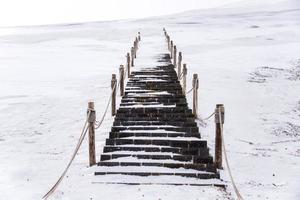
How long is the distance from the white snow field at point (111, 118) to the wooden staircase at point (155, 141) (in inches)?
16.0

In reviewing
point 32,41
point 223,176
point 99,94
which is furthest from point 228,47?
point 223,176

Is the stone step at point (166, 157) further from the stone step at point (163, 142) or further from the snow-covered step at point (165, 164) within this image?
the stone step at point (163, 142)

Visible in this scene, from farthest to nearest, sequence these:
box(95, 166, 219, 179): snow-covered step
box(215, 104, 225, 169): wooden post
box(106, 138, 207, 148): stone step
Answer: box(106, 138, 207, 148): stone step < box(215, 104, 225, 169): wooden post < box(95, 166, 219, 179): snow-covered step

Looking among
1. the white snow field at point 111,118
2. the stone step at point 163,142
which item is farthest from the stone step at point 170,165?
the stone step at point 163,142

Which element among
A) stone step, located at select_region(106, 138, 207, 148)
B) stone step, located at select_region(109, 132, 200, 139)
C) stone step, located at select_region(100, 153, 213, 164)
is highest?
stone step, located at select_region(109, 132, 200, 139)

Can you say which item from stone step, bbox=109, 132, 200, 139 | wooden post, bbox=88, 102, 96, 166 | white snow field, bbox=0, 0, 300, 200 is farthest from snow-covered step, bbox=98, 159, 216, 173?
stone step, bbox=109, 132, 200, 139

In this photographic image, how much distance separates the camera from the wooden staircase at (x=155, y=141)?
34.1ft

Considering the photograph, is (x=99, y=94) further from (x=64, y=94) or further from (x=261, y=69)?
(x=261, y=69)

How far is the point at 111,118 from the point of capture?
14.4 metres

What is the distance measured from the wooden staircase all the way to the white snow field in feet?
1.34

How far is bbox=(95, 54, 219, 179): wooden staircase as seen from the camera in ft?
34.1

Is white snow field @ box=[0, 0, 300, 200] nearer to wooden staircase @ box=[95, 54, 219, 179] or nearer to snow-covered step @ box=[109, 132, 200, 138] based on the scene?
wooden staircase @ box=[95, 54, 219, 179]

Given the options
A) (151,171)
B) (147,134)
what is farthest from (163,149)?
(151,171)

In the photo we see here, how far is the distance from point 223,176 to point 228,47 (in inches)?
900
